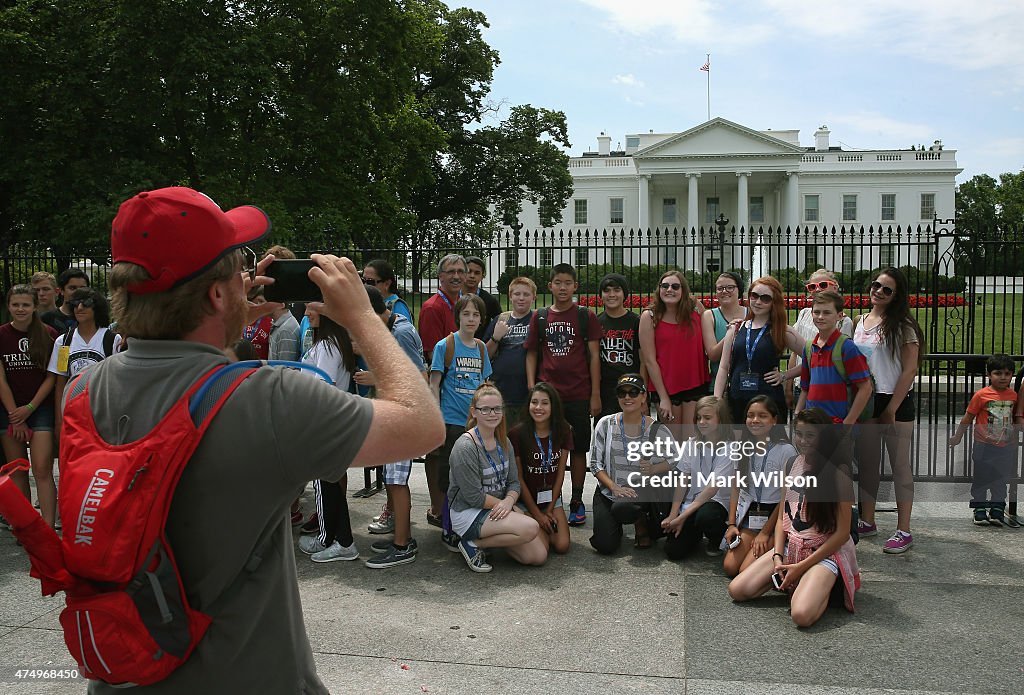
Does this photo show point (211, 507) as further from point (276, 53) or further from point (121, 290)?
point (276, 53)

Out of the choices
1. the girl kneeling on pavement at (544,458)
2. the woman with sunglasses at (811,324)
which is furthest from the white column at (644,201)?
the girl kneeling on pavement at (544,458)

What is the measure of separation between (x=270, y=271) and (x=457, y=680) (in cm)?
281

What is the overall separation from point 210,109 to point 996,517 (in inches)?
731

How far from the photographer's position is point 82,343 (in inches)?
255

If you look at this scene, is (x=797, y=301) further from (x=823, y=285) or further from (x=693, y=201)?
(x=693, y=201)

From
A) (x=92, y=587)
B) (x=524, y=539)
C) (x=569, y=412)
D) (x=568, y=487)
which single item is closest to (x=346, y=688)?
(x=524, y=539)

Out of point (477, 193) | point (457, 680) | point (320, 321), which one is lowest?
point (457, 680)

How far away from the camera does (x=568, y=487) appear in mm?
7891

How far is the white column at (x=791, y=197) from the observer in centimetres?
5856

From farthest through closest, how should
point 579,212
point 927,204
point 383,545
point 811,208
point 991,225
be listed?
point 579,212 < point 811,208 < point 927,204 < point 991,225 < point 383,545

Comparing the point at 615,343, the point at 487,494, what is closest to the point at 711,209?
the point at 615,343

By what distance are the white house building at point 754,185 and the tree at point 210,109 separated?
3438 cm

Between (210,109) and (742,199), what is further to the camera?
(742,199)

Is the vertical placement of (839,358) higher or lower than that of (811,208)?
lower
